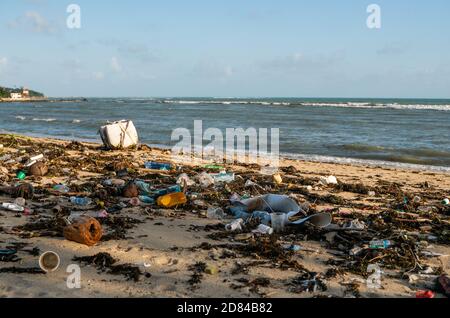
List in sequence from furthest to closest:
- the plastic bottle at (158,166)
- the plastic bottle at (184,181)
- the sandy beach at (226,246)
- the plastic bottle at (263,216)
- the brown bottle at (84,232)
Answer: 1. the plastic bottle at (158,166)
2. the plastic bottle at (184,181)
3. the plastic bottle at (263,216)
4. the brown bottle at (84,232)
5. the sandy beach at (226,246)

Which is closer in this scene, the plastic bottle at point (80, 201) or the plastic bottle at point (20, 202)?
the plastic bottle at point (20, 202)

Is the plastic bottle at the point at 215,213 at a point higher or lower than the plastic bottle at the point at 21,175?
lower

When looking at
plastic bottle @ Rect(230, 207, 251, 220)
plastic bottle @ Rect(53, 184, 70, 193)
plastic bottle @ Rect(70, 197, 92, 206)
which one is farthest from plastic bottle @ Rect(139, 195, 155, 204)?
plastic bottle @ Rect(53, 184, 70, 193)

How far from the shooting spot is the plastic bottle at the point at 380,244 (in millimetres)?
4808

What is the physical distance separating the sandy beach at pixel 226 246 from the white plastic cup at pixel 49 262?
0.08m

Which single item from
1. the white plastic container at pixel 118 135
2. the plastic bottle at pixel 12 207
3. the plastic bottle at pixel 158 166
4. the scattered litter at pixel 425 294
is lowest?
the scattered litter at pixel 425 294

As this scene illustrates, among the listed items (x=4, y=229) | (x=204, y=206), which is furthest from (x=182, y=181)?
(x=4, y=229)

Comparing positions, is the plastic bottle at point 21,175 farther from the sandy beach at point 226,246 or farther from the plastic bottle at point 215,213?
the plastic bottle at point 215,213

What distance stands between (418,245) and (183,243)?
2.79 m

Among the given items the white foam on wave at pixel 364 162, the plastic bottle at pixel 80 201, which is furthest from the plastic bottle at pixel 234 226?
the white foam on wave at pixel 364 162

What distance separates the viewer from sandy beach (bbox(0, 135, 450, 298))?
12.5 ft

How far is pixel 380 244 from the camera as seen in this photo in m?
4.88

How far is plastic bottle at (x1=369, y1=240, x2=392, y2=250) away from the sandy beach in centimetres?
5

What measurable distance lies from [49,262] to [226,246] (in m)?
1.89
